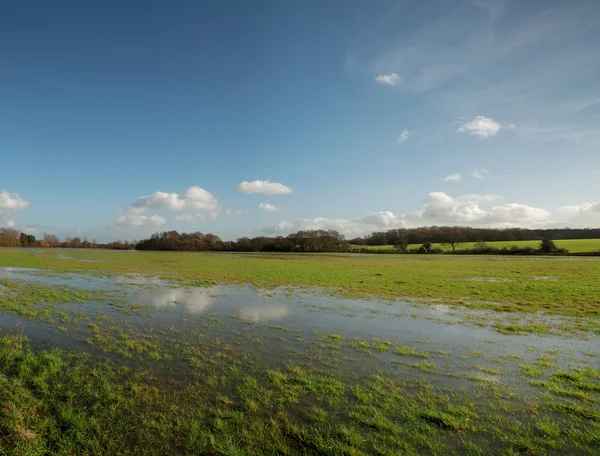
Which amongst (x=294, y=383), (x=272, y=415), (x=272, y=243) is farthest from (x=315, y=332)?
(x=272, y=243)

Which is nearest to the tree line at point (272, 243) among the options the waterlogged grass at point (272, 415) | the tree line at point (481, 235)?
the tree line at point (481, 235)

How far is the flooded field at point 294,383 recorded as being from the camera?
542cm

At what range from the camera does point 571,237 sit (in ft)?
439

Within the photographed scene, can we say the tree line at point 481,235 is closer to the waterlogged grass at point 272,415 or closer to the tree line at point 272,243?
the tree line at point 272,243

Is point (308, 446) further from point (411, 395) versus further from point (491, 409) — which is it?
point (491, 409)

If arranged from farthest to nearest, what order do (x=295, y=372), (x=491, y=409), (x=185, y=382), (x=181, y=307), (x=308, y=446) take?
(x=181, y=307)
(x=295, y=372)
(x=185, y=382)
(x=491, y=409)
(x=308, y=446)

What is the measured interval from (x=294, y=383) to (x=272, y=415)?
5.02 feet

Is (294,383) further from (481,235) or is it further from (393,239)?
(481,235)

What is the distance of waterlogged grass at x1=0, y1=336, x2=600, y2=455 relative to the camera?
5.25 metres

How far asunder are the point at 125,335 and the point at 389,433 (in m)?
10.0

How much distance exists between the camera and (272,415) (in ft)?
20.4

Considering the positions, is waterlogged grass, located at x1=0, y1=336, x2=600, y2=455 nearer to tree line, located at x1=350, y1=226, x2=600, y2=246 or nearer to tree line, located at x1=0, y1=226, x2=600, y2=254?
tree line, located at x1=0, y1=226, x2=600, y2=254

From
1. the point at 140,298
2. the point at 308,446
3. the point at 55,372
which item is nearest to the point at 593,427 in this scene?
the point at 308,446

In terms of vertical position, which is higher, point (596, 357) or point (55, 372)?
point (55, 372)
